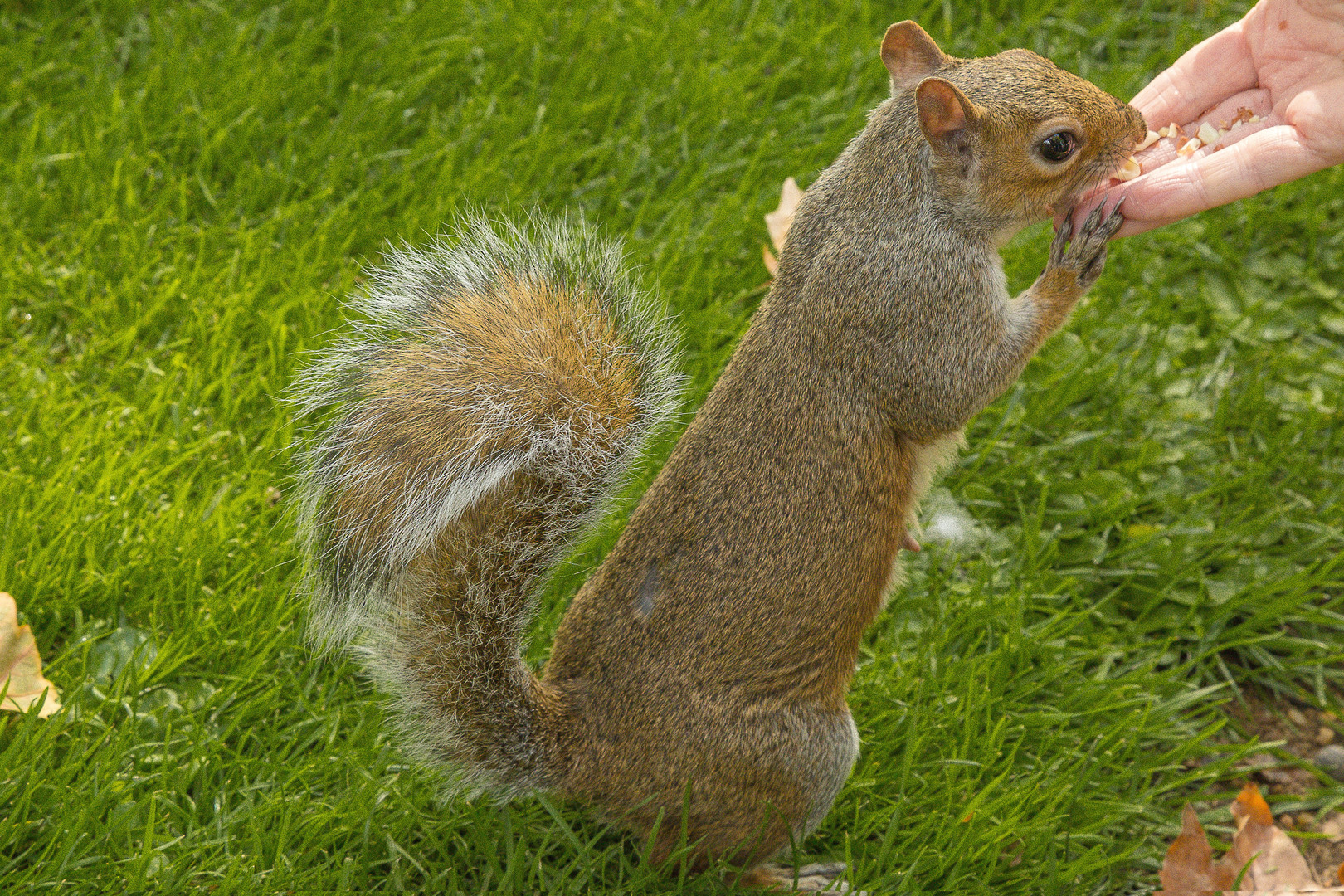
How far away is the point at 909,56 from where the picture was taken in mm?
2211

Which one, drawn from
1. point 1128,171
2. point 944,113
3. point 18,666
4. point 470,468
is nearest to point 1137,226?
point 1128,171

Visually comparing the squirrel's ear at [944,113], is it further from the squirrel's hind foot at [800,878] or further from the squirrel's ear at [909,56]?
the squirrel's hind foot at [800,878]

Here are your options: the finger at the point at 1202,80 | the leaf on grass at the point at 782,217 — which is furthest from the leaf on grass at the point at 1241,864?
the leaf on grass at the point at 782,217

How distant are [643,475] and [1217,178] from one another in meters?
1.22

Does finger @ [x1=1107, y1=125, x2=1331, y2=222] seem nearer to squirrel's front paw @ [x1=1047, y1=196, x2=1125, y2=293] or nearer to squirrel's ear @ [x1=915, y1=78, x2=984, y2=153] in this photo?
squirrel's front paw @ [x1=1047, y1=196, x2=1125, y2=293]

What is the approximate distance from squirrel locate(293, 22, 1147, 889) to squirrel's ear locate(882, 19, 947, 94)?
68 millimetres

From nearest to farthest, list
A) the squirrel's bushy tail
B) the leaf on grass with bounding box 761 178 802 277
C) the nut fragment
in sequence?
the squirrel's bushy tail → the nut fragment → the leaf on grass with bounding box 761 178 802 277

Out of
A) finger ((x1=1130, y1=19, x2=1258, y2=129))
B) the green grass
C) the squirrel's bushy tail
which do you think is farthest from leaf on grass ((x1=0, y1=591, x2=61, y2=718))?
finger ((x1=1130, y1=19, x2=1258, y2=129))

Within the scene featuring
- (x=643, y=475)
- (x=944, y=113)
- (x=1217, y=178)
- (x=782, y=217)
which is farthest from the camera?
(x=782, y=217)

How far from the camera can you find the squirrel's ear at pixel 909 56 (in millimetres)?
2180

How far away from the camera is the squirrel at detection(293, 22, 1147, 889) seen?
6.02 ft

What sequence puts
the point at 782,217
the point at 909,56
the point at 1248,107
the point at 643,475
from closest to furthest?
the point at 909,56 < the point at 1248,107 < the point at 643,475 < the point at 782,217

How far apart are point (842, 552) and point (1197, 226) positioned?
193cm

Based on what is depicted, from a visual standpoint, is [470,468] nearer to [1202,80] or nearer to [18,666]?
[18,666]
